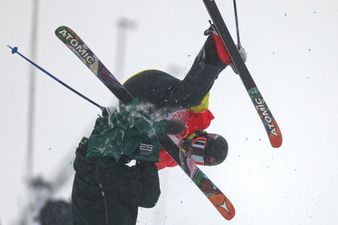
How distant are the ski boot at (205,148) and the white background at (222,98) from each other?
106cm

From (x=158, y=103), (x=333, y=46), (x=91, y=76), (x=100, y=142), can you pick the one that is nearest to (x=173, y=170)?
(x=91, y=76)

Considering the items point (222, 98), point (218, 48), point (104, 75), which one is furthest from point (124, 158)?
point (222, 98)

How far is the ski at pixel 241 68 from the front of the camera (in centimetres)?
201

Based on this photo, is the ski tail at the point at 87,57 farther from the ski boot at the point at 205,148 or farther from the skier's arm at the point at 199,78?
the ski boot at the point at 205,148

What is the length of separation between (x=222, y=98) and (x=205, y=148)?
1196 mm

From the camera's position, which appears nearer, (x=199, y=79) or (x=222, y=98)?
(x=199, y=79)

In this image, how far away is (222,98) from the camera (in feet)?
11.1

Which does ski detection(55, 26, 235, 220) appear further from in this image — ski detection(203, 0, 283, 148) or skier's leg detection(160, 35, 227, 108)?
ski detection(203, 0, 283, 148)

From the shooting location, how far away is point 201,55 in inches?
83.2

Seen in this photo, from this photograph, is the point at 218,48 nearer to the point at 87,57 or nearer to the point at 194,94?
the point at 194,94

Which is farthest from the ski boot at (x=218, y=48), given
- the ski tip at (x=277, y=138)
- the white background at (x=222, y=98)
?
the white background at (x=222, y=98)

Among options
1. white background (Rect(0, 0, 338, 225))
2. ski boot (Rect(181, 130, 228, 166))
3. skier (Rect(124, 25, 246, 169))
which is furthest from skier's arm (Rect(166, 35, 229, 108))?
white background (Rect(0, 0, 338, 225))

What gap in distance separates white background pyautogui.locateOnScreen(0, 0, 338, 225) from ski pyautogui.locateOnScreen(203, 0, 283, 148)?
1178 millimetres

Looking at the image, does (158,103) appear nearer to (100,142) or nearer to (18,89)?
(100,142)
